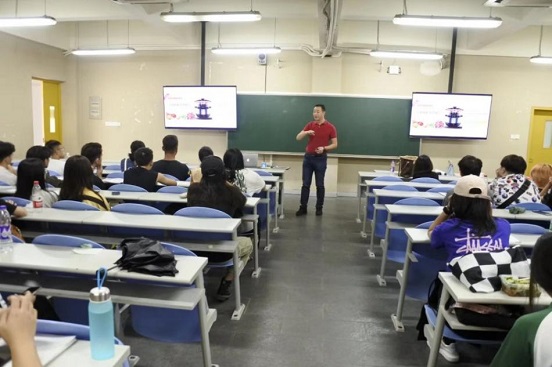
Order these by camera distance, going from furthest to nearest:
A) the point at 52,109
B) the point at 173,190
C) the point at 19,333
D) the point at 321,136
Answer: the point at 52,109, the point at 321,136, the point at 173,190, the point at 19,333

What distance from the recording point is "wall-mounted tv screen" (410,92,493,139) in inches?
319

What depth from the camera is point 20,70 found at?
25.5 ft

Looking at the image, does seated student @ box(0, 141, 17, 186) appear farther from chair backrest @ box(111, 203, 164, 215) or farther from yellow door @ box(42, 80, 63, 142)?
yellow door @ box(42, 80, 63, 142)

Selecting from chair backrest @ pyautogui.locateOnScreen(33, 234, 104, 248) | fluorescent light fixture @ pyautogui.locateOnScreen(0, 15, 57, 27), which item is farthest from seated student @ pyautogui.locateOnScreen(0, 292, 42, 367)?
fluorescent light fixture @ pyautogui.locateOnScreen(0, 15, 57, 27)

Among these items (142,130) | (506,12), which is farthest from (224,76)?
(506,12)

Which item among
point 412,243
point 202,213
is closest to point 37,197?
point 202,213

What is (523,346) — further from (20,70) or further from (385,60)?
(20,70)

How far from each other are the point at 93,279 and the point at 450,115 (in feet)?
24.6

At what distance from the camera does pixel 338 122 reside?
840 centimetres

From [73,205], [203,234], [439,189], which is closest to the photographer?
[203,234]

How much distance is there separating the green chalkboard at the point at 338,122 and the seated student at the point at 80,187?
5369 millimetres

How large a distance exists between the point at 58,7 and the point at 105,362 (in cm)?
735

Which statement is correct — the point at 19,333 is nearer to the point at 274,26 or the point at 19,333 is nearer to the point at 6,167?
the point at 6,167

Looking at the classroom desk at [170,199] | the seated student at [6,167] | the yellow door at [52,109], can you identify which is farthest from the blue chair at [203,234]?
the yellow door at [52,109]
